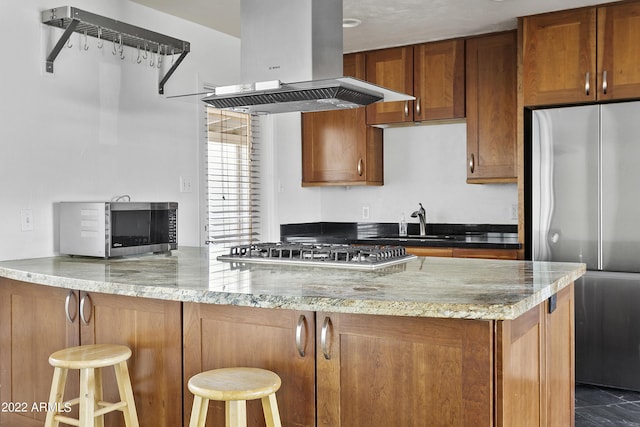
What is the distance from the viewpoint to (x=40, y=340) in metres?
2.73

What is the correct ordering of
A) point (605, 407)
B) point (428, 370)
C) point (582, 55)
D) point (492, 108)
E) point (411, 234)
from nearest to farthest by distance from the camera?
point (428, 370), point (605, 407), point (582, 55), point (492, 108), point (411, 234)

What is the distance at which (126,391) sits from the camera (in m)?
2.28

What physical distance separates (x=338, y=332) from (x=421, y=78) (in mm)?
3087

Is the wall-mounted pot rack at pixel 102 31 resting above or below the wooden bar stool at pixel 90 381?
above

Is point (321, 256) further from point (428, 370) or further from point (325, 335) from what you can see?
point (428, 370)

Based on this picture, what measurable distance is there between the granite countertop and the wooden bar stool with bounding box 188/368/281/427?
0.77 ft

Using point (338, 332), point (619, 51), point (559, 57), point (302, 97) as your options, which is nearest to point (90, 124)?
point (302, 97)

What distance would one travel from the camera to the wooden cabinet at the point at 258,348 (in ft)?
6.51

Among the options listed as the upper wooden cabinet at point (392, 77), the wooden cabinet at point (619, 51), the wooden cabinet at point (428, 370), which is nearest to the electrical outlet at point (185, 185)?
the upper wooden cabinet at point (392, 77)

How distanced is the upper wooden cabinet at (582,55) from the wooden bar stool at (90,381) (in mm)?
2964

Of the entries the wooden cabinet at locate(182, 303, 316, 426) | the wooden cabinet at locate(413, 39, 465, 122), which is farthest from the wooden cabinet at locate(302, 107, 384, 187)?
the wooden cabinet at locate(182, 303, 316, 426)

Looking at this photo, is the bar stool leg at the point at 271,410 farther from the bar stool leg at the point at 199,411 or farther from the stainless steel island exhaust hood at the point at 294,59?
the stainless steel island exhaust hood at the point at 294,59

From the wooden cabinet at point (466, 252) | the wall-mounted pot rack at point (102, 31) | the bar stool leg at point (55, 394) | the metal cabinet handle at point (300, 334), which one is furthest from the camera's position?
the wooden cabinet at point (466, 252)

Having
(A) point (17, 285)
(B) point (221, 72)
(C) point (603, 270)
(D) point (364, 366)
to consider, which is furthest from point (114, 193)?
(C) point (603, 270)
